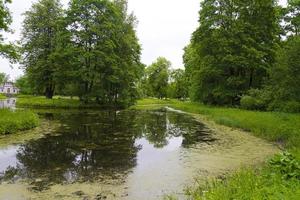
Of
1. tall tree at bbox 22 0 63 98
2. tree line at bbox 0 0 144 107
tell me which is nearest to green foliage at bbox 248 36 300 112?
tree line at bbox 0 0 144 107

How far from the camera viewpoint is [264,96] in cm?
2203

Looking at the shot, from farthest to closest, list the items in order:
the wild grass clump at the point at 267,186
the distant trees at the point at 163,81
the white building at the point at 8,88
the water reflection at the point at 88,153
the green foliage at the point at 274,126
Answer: the white building at the point at 8,88 → the distant trees at the point at 163,81 → the green foliage at the point at 274,126 → the water reflection at the point at 88,153 → the wild grass clump at the point at 267,186

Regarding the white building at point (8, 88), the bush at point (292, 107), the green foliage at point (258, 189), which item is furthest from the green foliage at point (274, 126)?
the white building at point (8, 88)

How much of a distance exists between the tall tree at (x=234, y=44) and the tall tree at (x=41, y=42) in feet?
64.0

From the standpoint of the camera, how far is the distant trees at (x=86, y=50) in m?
34.8

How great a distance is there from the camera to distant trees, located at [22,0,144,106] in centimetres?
3478

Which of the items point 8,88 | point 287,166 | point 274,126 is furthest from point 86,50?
point 8,88

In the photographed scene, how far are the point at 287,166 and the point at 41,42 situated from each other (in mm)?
38265

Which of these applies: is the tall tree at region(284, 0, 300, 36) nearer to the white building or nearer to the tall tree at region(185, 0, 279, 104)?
the tall tree at region(185, 0, 279, 104)

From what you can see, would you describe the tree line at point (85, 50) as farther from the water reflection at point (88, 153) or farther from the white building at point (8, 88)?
the white building at point (8, 88)

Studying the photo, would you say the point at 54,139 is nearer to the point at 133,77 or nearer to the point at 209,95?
the point at 209,95

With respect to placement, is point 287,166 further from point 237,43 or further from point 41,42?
point 41,42

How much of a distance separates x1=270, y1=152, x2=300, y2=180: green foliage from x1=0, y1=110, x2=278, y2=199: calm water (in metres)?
2.04

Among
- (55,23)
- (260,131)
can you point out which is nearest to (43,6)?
(55,23)
